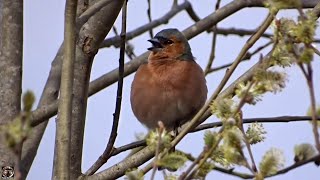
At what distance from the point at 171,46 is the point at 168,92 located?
0.72 m

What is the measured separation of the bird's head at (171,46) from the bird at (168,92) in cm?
14

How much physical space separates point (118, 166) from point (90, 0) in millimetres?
1413

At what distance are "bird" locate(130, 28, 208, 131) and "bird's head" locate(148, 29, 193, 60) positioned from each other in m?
0.14

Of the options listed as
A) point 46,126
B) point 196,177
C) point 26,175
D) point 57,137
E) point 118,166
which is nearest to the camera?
point 196,177

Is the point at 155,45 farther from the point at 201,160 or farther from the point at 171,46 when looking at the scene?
the point at 201,160

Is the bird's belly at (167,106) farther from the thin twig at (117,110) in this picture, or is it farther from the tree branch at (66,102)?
the tree branch at (66,102)

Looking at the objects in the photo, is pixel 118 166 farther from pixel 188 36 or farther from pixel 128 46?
pixel 128 46

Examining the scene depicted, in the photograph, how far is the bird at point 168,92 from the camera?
501cm

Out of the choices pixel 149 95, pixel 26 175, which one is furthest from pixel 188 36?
pixel 26 175

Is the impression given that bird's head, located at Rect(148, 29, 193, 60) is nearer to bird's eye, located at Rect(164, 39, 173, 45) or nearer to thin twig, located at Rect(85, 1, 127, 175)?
bird's eye, located at Rect(164, 39, 173, 45)

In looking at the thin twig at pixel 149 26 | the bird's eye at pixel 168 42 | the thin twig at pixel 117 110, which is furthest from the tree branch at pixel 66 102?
the thin twig at pixel 149 26

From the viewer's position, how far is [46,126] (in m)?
4.98

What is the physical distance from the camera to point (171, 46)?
18.5ft

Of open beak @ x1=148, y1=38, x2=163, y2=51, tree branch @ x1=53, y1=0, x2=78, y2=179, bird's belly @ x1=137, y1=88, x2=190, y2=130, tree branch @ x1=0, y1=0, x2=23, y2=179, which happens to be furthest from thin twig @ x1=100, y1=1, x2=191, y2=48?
tree branch @ x1=53, y1=0, x2=78, y2=179
